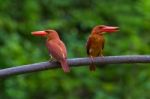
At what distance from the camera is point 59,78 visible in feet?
19.8

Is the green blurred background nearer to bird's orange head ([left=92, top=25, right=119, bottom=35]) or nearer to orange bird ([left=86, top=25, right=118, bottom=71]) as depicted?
orange bird ([left=86, top=25, right=118, bottom=71])

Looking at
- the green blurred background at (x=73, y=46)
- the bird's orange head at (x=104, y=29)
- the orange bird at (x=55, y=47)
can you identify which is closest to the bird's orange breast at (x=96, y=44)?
the bird's orange head at (x=104, y=29)

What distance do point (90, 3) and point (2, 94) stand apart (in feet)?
4.25

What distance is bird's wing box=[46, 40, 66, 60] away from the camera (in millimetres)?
3591

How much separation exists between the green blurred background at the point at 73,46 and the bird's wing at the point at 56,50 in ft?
6.14

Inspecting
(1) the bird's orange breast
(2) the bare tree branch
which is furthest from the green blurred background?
(2) the bare tree branch

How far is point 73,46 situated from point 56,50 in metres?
2.49

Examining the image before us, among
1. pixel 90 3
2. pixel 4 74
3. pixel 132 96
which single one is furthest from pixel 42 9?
pixel 4 74

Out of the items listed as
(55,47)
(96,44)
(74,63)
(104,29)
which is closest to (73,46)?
(96,44)

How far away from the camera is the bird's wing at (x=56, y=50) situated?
3.59m

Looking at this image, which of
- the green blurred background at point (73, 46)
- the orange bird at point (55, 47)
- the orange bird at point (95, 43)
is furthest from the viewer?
the green blurred background at point (73, 46)

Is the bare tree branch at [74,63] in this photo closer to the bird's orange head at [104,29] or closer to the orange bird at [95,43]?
the bird's orange head at [104,29]

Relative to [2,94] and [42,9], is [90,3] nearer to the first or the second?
[42,9]

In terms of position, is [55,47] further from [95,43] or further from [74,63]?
[74,63]
